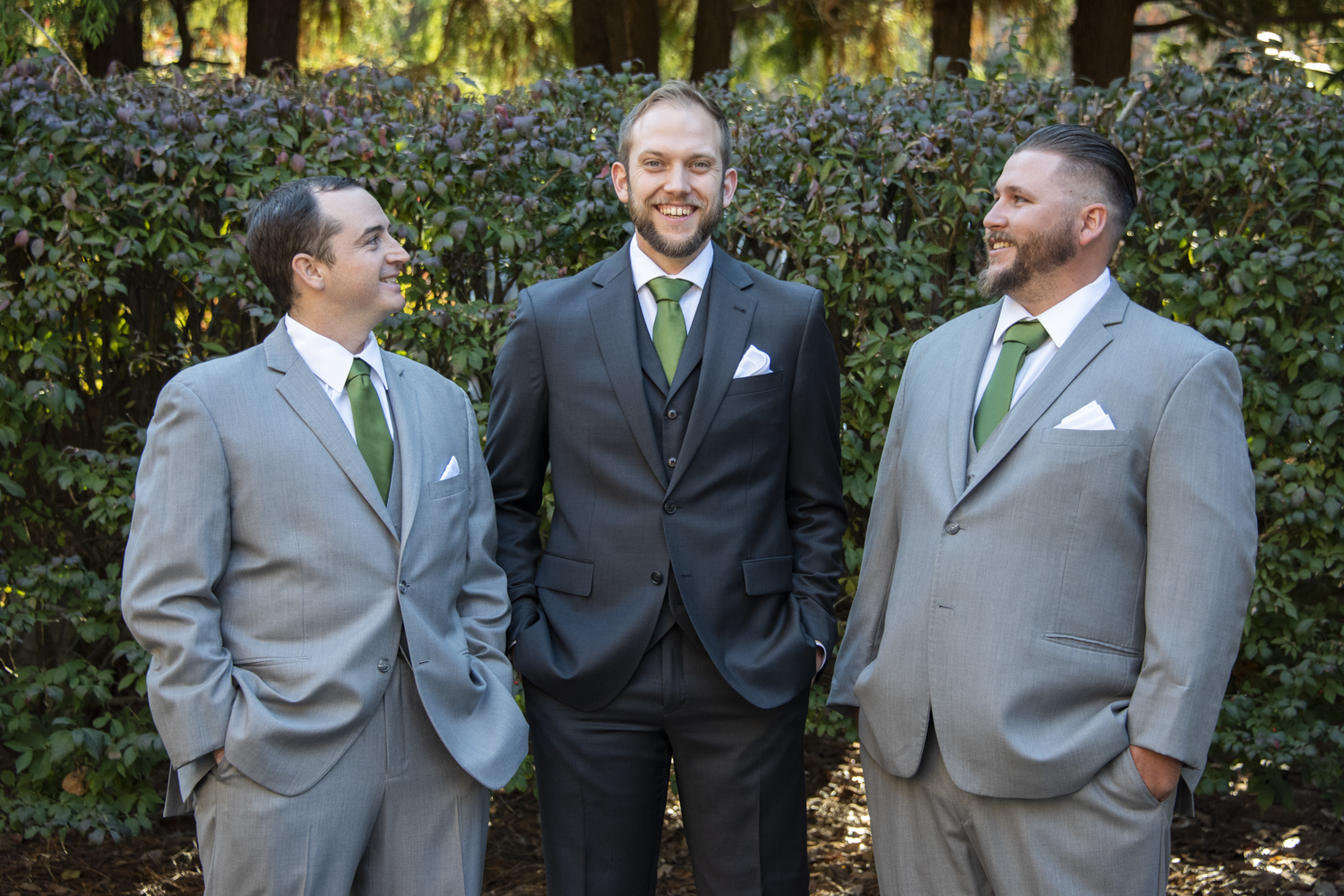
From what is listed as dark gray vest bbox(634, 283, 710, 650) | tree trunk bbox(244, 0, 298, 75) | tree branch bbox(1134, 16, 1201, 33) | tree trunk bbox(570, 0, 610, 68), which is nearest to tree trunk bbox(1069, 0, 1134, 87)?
tree branch bbox(1134, 16, 1201, 33)

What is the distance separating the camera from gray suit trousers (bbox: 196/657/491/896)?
2.28 m

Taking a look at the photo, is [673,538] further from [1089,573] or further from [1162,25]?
[1162,25]

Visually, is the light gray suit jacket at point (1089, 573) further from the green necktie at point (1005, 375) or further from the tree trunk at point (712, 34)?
the tree trunk at point (712, 34)

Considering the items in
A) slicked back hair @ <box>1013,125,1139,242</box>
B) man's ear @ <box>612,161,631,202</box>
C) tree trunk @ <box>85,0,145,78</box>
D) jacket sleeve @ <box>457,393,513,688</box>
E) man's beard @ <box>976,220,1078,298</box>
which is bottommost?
jacket sleeve @ <box>457,393,513,688</box>

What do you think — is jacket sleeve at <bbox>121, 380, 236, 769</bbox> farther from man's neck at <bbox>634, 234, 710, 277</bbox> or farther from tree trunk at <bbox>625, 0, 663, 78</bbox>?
tree trunk at <bbox>625, 0, 663, 78</bbox>

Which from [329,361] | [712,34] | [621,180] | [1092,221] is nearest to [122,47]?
[712,34]

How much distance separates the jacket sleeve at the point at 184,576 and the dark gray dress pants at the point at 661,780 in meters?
0.76

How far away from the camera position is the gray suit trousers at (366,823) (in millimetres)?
2279

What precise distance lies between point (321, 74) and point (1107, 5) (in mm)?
6731

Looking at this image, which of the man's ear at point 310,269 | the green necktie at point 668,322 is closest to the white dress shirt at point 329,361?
the man's ear at point 310,269

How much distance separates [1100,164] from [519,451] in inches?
58.2

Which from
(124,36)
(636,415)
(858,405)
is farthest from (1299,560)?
(124,36)

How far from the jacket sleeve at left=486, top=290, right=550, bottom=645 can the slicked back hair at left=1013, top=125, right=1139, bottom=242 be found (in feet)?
4.08

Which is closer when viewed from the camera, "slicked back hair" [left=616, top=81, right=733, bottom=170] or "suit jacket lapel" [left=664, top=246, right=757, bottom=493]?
"suit jacket lapel" [left=664, top=246, right=757, bottom=493]
